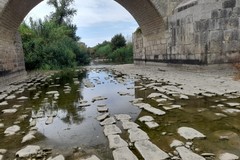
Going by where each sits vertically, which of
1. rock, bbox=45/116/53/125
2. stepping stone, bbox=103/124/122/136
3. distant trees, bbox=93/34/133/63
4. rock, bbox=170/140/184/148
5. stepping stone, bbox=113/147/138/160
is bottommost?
rock, bbox=45/116/53/125

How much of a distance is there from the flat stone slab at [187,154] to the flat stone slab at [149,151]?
0.13 meters

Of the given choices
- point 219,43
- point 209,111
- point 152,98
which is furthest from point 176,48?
point 209,111

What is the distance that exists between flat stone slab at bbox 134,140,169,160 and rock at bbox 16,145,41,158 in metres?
0.96

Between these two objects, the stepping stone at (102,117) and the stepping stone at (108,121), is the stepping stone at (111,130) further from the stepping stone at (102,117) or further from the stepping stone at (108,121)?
the stepping stone at (102,117)

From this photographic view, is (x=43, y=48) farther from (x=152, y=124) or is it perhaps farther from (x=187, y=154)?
(x=187, y=154)

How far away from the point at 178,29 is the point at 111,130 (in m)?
7.50

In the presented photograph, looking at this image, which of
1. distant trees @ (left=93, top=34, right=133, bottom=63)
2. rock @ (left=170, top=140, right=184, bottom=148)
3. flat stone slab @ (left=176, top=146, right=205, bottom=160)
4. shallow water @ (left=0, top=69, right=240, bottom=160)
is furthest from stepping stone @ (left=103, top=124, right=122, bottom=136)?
distant trees @ (left=93, top=34, right=133, bottom=63)

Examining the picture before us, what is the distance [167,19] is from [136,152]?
8.95 meters

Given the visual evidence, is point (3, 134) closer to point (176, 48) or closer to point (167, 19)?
point (176, 48)

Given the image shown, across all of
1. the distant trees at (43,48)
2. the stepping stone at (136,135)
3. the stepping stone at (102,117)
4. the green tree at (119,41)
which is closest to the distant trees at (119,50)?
the green tree at (119,41)

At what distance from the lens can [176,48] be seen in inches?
374

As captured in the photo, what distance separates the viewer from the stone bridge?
7469 millimetres

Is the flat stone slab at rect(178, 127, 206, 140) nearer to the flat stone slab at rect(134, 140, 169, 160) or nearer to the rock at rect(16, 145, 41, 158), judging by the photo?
the flat stone slab at rect(134, 140, 169, 160)

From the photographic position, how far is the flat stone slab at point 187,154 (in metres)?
1.83
